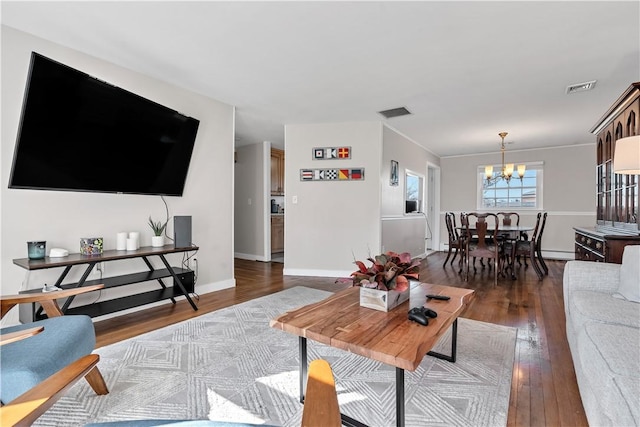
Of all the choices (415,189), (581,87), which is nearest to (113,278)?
(581,87)

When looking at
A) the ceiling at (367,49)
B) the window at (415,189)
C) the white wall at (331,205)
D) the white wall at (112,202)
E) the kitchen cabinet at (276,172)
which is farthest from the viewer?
the kitchen cabinet at (276,172)

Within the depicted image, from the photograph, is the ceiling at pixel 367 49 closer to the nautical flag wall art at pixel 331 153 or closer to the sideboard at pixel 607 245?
the nautical flag wall art at pixel 331 153

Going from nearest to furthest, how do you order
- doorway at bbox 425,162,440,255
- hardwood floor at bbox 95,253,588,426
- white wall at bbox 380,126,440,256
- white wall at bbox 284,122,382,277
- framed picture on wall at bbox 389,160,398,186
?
hardwood floor at bbox 95,253,588,426, white wall at bbox 284,122,382,277, white wall at bbox 380,126,440,256, framed picture on wall at bbox 389,160,398,186, doorway at bbox 425,162,440,255

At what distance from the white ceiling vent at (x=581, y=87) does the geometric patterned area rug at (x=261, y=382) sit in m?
2.65

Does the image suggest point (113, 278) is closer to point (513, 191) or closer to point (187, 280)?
point (187, 280)

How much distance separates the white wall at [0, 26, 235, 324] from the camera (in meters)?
2.21

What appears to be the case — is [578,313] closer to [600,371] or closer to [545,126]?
[600,371]

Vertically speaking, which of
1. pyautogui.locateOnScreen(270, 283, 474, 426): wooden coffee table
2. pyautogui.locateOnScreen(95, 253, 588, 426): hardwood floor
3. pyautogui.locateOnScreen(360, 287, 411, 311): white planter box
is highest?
pyautogui.locateOnScreen(360, 287, 411, 311): white planter box

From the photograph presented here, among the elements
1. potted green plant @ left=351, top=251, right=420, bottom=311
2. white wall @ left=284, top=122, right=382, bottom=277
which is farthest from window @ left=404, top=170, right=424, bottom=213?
potted green plant @ left=351, top=251, right=420, bottom=311

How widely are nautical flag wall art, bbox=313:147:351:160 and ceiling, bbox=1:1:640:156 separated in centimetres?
65

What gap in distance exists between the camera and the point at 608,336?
130cm

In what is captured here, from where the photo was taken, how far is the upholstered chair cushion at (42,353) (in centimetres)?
106

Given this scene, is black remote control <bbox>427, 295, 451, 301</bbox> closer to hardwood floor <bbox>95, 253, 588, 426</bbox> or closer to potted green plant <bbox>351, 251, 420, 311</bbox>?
potted green plant <bbox>351, 251, 420, 311</bbox>

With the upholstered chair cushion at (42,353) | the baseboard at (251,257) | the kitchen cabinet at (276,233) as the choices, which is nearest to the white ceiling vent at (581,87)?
the upholstered chair cushion at (42,353)
